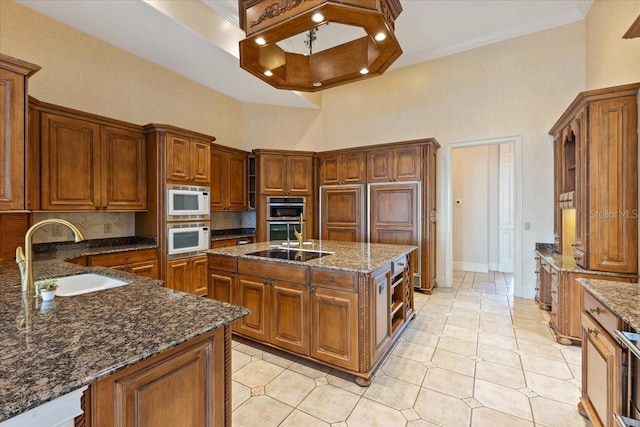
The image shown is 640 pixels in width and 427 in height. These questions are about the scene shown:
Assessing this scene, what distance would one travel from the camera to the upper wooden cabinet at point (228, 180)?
461 cm

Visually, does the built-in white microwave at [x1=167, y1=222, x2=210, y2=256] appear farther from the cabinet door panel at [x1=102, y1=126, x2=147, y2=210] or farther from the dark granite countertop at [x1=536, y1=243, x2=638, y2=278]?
the dark granite countertop at [x1=536, y1=243, x2=638, y2=278]

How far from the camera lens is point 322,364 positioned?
2.33 m

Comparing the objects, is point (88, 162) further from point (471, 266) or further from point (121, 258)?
point (471, 266)

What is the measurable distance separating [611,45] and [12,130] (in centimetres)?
541

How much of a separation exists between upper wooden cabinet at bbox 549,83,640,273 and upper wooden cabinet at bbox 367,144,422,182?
1891 millimetres

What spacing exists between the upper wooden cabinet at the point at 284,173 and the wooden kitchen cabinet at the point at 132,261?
2.08m

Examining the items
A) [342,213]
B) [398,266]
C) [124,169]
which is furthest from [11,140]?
[342,213]

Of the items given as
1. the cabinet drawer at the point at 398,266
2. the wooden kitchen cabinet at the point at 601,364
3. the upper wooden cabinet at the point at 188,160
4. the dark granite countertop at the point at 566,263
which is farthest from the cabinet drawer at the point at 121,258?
the dark granite countertop at the point at 566,263

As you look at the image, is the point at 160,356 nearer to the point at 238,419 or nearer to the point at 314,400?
the point at 238,419

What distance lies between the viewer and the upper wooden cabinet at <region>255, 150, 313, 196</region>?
16.7ft

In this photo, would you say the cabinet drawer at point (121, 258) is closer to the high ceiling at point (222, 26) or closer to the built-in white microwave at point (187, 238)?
the built-in white microwave at point (187, 238)

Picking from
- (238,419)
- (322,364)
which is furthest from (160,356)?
(322,364)

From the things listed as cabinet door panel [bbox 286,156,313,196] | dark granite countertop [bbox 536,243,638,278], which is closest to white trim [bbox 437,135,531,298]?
dark granite countertop [bbox 536,243,638,278]

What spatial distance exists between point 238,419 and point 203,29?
3.83m
